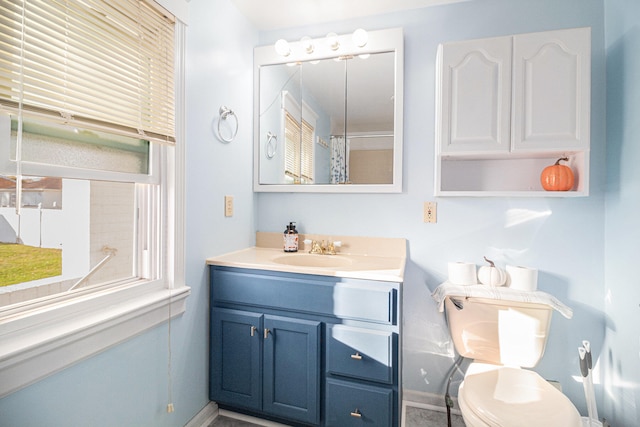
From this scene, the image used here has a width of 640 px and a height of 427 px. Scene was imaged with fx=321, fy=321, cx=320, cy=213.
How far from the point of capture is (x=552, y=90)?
154 centimetres

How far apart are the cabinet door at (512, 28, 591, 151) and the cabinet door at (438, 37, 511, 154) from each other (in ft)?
0.17

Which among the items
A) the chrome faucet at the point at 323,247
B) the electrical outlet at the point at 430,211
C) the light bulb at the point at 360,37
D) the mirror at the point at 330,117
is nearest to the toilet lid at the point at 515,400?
the electrical outlet at the point at 430,211

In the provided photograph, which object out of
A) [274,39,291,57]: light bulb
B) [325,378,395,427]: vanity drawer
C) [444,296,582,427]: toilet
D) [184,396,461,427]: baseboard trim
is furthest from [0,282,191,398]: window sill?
[274,39,291,57]: light bulb

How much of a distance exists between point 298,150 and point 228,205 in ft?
1.94

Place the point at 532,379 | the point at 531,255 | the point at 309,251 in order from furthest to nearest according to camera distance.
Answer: the point at 309,251
the point at 531,255
the point at 532,379

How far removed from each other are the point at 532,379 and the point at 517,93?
4.32 ft

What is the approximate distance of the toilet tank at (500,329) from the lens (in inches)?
59.9

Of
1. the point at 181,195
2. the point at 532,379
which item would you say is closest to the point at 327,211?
the point at 181,195

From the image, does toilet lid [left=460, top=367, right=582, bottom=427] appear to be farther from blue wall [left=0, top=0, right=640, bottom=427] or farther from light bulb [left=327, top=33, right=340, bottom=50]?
light bulb [left=327, top=33, right=340, bottom=50]

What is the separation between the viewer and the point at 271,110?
2174mm

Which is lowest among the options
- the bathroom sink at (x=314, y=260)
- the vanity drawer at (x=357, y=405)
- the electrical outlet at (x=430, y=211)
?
the vanity drawer at (x=357, y=405)

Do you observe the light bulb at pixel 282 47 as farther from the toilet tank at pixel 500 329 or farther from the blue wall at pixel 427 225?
the toilet tank at pixel 500 329

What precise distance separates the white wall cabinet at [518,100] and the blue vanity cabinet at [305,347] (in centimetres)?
80

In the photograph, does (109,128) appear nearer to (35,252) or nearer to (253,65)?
(35,252)
